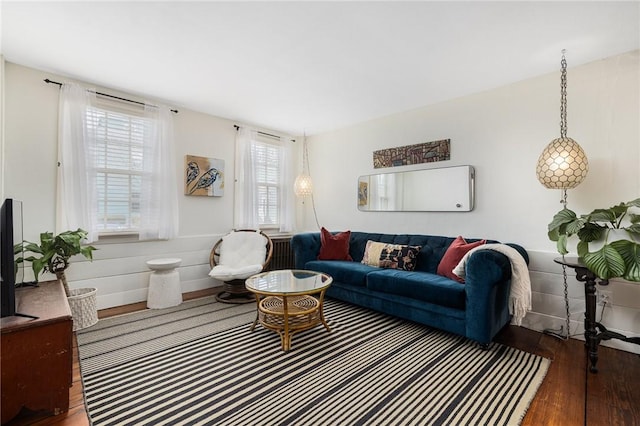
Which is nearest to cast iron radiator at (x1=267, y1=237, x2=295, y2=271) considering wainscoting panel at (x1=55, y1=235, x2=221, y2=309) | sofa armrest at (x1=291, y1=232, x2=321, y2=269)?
sofa armrest at (x1=291, y1=232, x2=321, y2=269)

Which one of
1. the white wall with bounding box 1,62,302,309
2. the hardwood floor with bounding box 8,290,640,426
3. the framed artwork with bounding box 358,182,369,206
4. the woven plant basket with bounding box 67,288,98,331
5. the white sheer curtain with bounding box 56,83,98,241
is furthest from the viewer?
the framed artwork with bounding box 358,182,369,206

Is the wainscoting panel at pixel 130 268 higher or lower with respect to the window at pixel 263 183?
lower

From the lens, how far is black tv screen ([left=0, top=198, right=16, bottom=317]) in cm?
142

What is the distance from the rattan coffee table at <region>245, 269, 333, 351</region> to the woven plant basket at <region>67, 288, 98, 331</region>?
5.03 ft

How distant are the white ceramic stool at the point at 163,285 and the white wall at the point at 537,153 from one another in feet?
9.32

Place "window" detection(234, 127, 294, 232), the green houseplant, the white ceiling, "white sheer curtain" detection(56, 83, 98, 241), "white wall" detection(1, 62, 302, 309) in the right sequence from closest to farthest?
the white ceiling
the green houseplant
"white wall" detection(1, 62, 302, 309)
"white sheer curtain" detection(56, 83, 98, 241)
"window" detection(234, 127, 294, 232)

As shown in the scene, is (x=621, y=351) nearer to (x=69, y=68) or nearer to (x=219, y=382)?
(x=219, y=382)

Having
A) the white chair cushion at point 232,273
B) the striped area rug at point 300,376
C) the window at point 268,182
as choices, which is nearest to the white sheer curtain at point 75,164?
the striped area rug at point 300,376

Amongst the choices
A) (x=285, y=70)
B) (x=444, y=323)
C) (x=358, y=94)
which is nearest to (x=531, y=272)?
(x=444, y=323)

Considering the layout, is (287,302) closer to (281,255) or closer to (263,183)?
(281,255)

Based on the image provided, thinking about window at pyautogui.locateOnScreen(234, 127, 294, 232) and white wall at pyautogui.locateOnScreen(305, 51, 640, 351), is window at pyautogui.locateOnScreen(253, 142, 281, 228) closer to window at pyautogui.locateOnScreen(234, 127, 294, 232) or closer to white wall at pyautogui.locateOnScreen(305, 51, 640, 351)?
window at pyautogui.locateOnScreen(234, 127, 294, 232)

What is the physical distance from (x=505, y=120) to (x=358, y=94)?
1.61 m

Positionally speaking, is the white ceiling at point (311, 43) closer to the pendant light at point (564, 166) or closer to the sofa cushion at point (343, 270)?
the pendant light at point (564, 166)

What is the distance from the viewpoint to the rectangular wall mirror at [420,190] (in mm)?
3236
